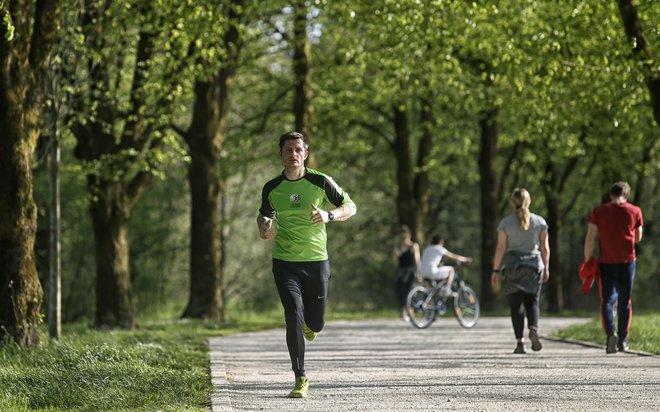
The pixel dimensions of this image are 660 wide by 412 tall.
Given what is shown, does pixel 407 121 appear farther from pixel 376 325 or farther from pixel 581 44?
pixel 581 44

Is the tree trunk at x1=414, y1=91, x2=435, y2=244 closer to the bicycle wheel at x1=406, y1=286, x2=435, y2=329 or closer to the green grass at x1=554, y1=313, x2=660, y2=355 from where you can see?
the bicycle wheel at x1=406, y1=286, x2=435, y2=329

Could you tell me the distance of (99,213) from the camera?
23844 millimetres

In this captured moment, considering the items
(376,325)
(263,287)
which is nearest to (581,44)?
(376,325)

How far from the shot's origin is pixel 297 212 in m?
10.4

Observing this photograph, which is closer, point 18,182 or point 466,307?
point 18,182

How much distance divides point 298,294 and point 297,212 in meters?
0.66

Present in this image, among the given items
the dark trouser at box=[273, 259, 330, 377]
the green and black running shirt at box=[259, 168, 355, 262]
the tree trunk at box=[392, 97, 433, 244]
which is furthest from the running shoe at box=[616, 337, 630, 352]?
the tree trunk at box=[392, 97, 433, 244]

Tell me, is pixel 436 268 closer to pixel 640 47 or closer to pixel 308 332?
pixel 640 47

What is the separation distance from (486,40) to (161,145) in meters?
6.58

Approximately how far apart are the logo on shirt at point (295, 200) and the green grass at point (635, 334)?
6273mm

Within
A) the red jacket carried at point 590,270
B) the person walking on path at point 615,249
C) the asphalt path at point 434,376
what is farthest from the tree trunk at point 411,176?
the person walking on path at point 615,249

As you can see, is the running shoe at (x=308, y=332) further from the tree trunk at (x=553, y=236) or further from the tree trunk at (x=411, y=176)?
the tree trunk at (x=553, y=236)

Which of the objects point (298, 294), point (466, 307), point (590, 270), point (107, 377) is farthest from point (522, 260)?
point (466, 307)

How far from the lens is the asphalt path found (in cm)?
988
